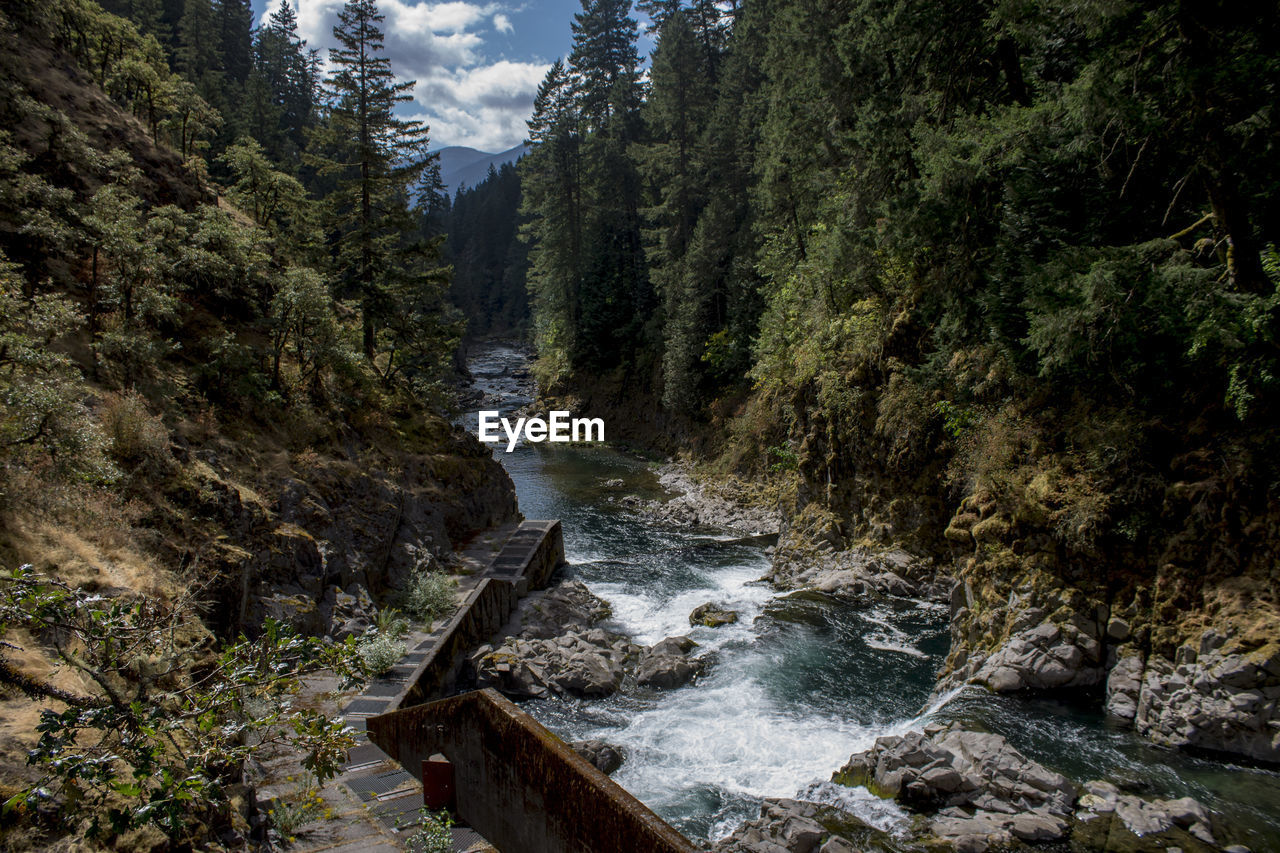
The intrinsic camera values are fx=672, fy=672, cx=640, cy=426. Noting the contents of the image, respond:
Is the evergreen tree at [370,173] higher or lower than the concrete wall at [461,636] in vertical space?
higher

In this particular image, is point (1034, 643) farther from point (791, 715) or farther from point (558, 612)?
point (558, 612)

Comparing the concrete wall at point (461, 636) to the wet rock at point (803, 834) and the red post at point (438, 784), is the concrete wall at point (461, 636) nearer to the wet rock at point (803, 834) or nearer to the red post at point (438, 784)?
the red post at point (438, 784)

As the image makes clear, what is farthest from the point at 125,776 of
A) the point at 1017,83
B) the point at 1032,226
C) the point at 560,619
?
the point at 1017,83

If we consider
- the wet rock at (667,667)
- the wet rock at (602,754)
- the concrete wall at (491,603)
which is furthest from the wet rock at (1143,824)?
the concrete wall at (491,603)

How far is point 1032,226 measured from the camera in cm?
1384

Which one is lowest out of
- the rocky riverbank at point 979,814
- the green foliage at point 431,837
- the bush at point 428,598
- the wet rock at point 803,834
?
the wet rock at point 803,834

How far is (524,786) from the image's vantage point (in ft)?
24.4

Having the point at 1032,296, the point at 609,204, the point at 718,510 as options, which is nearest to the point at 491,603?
the point at 1032,296

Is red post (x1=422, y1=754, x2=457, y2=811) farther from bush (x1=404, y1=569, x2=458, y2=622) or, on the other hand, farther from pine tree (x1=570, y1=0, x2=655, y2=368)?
pine tree (x1=570, y1=0, x2=655, y2=368)

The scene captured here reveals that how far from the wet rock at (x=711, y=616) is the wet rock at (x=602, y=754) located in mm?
6006

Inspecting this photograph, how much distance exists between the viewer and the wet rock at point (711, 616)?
1720 centimetres

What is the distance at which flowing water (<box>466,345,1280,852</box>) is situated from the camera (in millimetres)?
9516

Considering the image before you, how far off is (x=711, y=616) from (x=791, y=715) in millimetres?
4952

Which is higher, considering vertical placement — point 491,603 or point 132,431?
point 132,431
